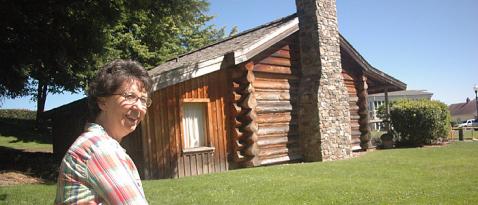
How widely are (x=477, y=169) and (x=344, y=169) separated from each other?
3.40 m

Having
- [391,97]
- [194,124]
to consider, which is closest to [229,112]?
[194,124]

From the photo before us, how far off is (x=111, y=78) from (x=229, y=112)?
1207 cm

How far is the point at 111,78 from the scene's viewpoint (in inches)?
94.9

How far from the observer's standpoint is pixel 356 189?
8734 mm

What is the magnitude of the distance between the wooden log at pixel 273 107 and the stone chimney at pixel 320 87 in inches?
26.4

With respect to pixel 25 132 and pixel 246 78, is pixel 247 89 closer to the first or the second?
pixel 246 78

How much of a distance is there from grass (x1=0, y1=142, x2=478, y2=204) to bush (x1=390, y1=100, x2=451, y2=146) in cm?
860

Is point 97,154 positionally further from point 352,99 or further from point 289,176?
point 352,99

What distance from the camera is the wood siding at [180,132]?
12.3 m

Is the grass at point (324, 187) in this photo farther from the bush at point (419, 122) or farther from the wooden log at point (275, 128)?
the bush at point (419, 122)

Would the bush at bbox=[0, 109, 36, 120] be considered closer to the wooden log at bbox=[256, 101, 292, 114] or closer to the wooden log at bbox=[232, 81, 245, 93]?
the wooden log at bbox=[232, 81, 245, 93]

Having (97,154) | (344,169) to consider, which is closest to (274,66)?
(344,169)

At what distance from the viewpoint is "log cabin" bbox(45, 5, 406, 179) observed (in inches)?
488

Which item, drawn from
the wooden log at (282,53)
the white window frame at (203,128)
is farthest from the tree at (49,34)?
the wooden log at (282,53)
